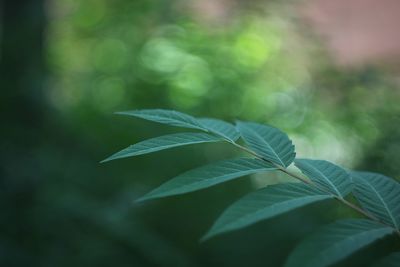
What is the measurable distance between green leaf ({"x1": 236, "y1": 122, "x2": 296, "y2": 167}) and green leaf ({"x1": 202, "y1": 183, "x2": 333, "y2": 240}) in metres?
0.07

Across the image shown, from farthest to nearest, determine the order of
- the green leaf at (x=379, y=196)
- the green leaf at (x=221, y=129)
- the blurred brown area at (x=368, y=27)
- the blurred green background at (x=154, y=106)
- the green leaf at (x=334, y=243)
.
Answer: the blurred brown area at (x=368, y=27) → the blurred green background at (x=154, y=106) → the green leaf at (x=221, y=129) → the green leaf at (x=379, y=196) → the green leaf at (x=334, y=243)

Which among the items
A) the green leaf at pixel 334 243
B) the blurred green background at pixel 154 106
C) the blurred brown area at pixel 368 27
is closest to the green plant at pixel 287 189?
the green leaf at pixel 334 243

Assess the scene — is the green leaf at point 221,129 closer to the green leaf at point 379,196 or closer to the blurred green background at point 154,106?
the green leaf at point 379,196

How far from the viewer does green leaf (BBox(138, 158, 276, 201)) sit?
0.62 metres

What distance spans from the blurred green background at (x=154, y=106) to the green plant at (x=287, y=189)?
2.78 feet

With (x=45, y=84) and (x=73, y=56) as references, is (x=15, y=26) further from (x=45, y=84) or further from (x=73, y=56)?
(x=73, y=56)

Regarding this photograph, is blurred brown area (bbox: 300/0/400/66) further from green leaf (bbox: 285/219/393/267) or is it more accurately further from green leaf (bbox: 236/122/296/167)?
green leaf (bbox: 285/219/393/267)

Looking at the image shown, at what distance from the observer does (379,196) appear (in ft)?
2.25

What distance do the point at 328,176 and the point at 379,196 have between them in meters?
0.06

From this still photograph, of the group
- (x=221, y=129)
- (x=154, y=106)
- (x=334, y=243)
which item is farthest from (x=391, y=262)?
(x=154, y=106)

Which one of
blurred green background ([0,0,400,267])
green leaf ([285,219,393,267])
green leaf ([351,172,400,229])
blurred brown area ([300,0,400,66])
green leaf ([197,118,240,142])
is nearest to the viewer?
green leaf ([285,219,393,267])

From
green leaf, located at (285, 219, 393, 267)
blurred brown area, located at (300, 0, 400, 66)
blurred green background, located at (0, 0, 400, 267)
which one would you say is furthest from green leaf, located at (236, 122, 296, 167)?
blurred brown area, located at (300, 0, 400, 66)

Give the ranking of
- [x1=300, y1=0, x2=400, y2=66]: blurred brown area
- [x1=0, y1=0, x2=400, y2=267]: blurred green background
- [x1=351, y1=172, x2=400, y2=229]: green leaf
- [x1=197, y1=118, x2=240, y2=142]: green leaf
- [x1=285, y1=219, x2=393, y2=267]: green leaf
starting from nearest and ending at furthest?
1. [x1=285, y1=219, x2=393, y2=267]: green leaf
2. [x1=351, y1=172, x2=400, y2=229]: green leaf
3. [x1=197, y1=118, x2=240, y2=142]: green leaf
4. [x1=0, y1=0, x2=400, y2=267]: blurred green background
5. [x1=300, y1=0, x2=400, y2=66]: blurred brown area

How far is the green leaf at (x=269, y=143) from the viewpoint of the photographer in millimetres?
724
